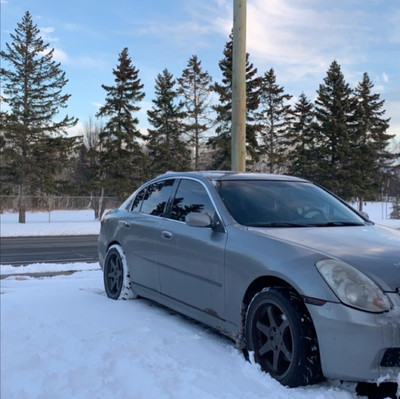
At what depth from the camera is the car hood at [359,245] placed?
2.86 meters

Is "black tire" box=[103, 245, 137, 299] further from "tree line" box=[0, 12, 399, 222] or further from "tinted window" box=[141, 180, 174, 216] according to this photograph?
"tree line" box=[0, 12, 399, 222]

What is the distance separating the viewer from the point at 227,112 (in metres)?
31.5

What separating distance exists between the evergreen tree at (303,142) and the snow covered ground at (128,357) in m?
33.7

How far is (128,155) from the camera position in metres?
33.8

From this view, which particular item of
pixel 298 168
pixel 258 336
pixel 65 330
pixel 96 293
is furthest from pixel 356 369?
pixel 298 168

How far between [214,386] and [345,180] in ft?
121

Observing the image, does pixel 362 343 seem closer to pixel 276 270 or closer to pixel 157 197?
pixel 276 270

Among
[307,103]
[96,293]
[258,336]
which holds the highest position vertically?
[307,103]

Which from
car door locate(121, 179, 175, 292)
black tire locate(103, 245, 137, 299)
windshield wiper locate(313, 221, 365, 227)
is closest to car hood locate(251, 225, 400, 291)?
windshield wiper locate(313, 221, 365, 227)

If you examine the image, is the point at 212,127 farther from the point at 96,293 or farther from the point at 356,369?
the point at 356,369

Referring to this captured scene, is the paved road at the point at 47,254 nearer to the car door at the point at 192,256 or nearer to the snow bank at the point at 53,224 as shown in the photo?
the snow bank at the point at 53,224

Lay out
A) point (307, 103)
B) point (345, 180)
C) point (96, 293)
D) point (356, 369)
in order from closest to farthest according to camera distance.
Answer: point (356, 369), point (96, 293), point (345, 180), point (307, 103)

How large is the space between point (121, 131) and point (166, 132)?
407 centimetres

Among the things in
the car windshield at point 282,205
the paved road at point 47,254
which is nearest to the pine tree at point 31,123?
the paved road at point 47,254
